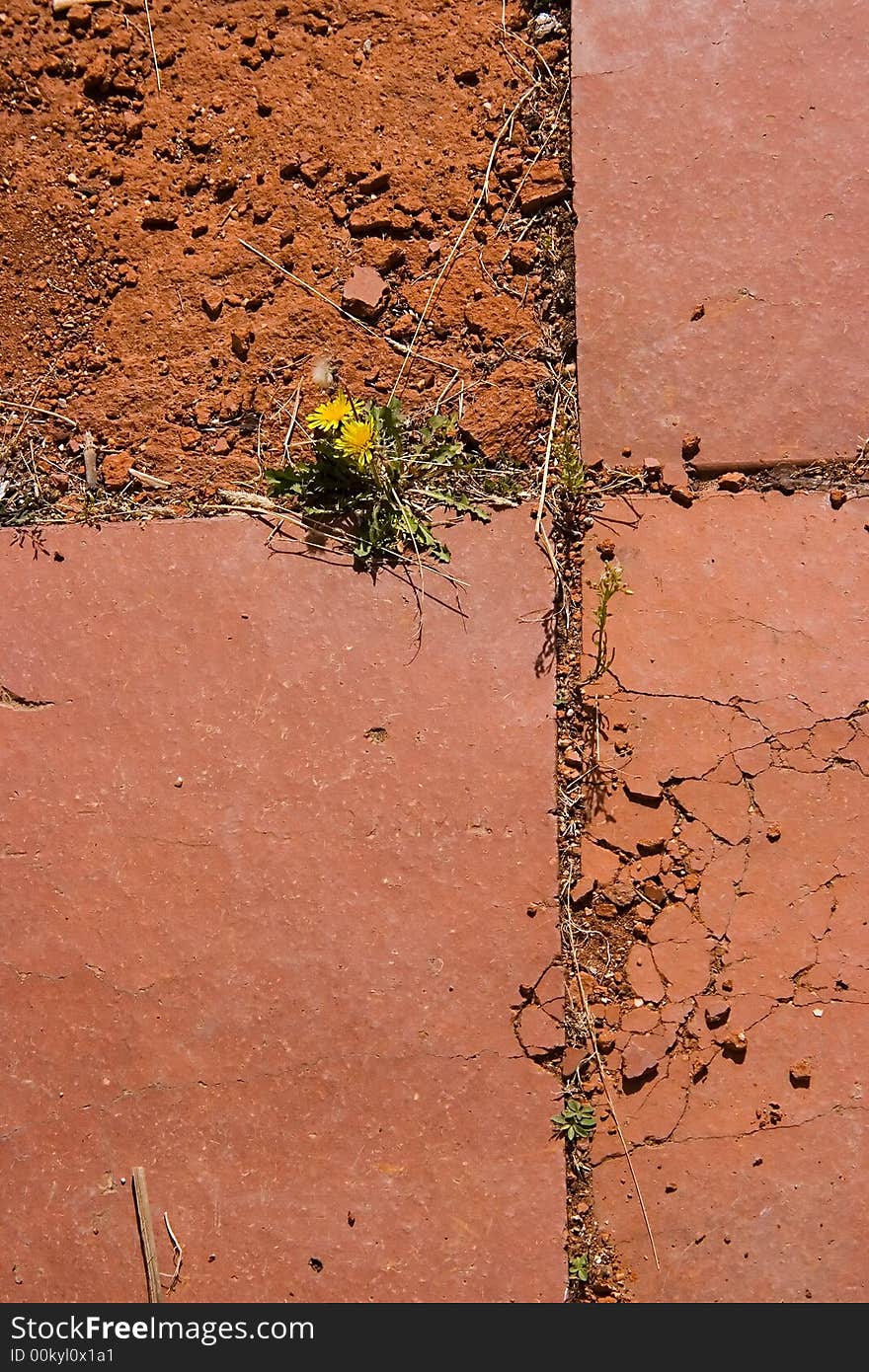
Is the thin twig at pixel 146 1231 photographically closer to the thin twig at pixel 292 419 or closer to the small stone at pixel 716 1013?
the small stone at pixel 716 1013

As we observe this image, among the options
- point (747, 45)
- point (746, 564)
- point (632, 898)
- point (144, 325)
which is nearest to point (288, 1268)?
point (632, 898)

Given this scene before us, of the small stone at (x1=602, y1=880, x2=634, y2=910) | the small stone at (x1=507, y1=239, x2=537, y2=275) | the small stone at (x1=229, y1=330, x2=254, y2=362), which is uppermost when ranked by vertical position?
the small stone at (x1=507, y1=239, x2=537, y2=275)

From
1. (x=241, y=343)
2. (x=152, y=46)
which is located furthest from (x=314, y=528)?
(x=152, y=46)

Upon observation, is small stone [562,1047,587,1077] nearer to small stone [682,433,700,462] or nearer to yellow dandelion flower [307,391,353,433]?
small stone [682,433,700,462]

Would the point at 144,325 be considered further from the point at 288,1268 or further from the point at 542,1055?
the point at 288,1268

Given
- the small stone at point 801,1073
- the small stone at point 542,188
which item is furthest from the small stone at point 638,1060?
the small stone at point 542,188

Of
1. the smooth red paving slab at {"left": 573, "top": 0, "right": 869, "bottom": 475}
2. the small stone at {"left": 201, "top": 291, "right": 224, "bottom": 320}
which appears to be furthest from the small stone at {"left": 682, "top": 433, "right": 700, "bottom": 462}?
the small stone at {"left": 201, "top": 291, "right": 224, "bottom": 320}

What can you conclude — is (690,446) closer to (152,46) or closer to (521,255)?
(521,255)
